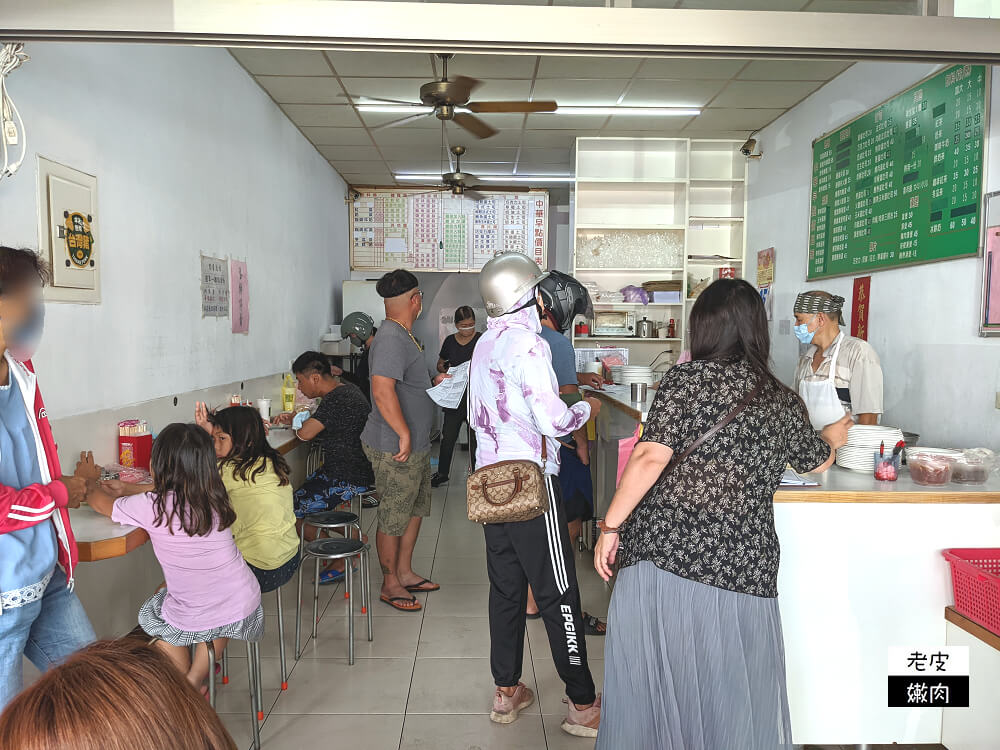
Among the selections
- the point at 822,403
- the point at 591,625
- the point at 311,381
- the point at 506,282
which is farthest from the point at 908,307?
the point at 311,381

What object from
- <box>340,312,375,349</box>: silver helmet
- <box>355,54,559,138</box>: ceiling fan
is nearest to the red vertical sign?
<box>355,54,559,138</box>: ceiling fan

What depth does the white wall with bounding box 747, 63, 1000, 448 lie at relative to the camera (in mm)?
3182

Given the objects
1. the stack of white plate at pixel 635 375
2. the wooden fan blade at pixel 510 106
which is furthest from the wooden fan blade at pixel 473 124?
the stack of white plate at pixel 635 375

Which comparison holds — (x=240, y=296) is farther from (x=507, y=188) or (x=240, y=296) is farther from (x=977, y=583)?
(x=507, y=188)

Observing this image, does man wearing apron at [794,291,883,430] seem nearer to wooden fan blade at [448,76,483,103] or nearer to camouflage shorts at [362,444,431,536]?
camouflage shorts at [362,444,431,536]

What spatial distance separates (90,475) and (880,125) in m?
4.29

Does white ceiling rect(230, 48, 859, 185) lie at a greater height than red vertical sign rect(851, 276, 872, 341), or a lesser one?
greater

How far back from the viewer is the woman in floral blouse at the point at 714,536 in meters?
1.74

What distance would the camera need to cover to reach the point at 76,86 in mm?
2658

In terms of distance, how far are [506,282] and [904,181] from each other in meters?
2.63

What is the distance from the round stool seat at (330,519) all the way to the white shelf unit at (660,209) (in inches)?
139

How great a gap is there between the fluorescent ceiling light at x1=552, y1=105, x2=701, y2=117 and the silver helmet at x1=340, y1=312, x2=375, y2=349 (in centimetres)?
276

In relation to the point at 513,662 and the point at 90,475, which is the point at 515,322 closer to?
the point at 513,662

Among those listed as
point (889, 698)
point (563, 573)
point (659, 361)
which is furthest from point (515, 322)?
point (659, 361)
